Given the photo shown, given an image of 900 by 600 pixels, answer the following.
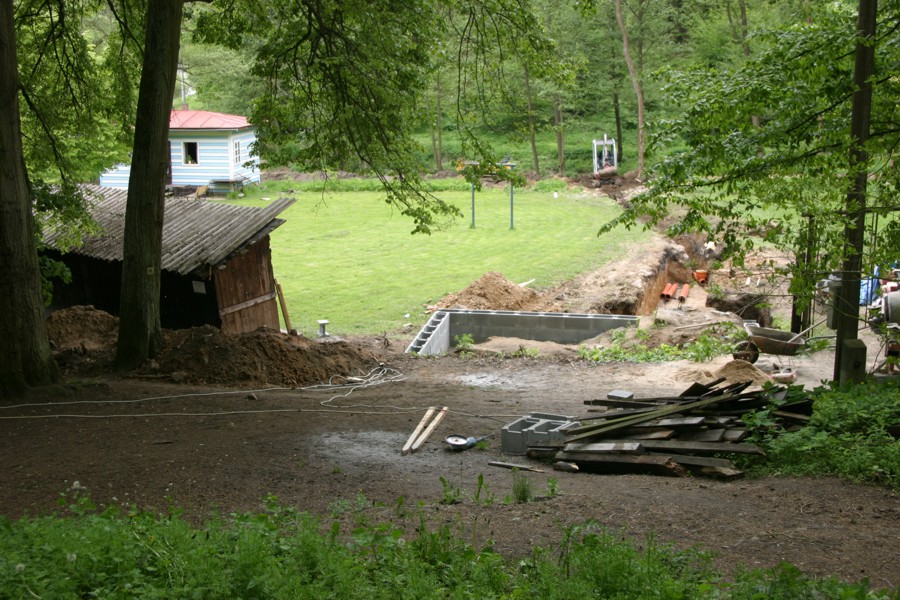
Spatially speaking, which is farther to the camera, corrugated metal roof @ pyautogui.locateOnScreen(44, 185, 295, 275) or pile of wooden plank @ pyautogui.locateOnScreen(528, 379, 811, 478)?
corrugated metal roof @ pyautogui.locateOnScreen(44, 185, 295, 275)

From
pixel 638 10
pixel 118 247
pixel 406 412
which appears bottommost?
pixel 406 412

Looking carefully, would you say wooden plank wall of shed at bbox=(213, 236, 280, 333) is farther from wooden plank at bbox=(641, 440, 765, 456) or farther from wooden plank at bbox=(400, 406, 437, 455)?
wooden plank at bbox=(641, 440, 765, 456)

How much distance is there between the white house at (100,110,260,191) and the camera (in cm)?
4506

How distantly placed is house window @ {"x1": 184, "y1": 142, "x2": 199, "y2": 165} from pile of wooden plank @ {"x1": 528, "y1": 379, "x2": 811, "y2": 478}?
40.7m

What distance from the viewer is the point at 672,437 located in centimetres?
892

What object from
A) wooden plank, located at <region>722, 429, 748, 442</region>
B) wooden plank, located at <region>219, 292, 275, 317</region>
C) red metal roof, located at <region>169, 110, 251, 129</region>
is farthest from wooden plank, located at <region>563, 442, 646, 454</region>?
red metal roof, located at <region>169, 110, 251, 129</region>

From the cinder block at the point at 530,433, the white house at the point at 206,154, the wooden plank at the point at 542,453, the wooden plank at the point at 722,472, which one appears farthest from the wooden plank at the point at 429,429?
the white house at the point at 206,154

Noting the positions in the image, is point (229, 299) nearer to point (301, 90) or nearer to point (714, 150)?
point (301, 90)

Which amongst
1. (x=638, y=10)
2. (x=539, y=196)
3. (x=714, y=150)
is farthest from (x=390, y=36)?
(x=638, y=10)

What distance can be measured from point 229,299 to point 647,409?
10634 mm

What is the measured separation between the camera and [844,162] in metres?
9.68

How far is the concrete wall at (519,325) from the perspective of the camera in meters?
20.3

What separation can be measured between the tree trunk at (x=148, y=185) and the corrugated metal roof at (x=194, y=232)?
3.15 meters

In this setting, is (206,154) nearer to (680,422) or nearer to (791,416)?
(680,422)
